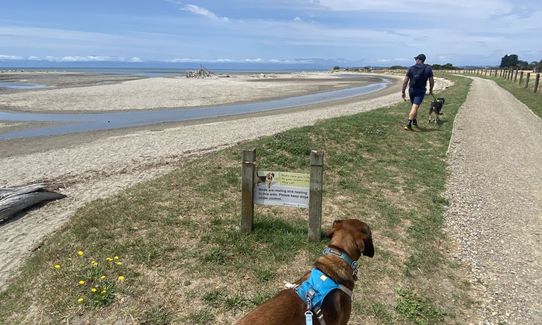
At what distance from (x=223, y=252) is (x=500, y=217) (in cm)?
523

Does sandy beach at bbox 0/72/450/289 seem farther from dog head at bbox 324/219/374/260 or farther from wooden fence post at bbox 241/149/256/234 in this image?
dog head at bbox 324/219/374/260

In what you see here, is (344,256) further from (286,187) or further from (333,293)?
(286,187)

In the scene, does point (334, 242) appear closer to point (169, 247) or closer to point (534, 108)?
point (169, 247)

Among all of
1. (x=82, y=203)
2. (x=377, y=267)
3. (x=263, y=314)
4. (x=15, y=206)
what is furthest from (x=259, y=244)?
(x=15, y=206)

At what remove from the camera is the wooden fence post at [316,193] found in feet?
17.1

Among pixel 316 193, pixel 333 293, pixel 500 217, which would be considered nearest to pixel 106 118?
pixel 316 193

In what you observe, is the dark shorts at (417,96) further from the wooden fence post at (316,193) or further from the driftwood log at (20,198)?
the driftwood log at (20,198)

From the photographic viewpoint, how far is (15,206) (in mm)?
7945

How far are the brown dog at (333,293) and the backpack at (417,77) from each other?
11576 millimetres

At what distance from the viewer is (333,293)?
10.5ft

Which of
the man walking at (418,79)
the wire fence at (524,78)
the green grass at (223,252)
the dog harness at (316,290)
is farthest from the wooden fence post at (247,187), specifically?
the wire fence at (524,78)

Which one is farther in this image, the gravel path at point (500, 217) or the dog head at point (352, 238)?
the gravel path at point (500, 217)

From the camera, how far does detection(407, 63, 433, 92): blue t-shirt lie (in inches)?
537

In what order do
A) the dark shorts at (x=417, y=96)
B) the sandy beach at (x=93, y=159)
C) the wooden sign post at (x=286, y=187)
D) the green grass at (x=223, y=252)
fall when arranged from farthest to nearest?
the dark shorts at (x=417, y=96) → the sandy beach at (x=93, y=159) → the wooden sign post at (x=286, y=187) → the green grass at (x=223, y=252)
